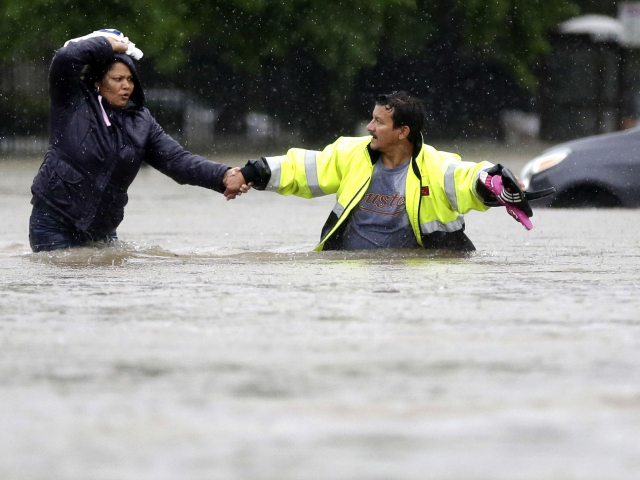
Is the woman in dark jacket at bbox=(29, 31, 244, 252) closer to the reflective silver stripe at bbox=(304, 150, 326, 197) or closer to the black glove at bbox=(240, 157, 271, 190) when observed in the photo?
the black glove at bbox=(240, 157, 271, 190)

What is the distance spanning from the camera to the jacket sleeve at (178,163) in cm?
853

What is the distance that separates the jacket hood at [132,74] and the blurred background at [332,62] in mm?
14452

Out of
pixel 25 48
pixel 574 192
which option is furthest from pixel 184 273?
pixel 25 48

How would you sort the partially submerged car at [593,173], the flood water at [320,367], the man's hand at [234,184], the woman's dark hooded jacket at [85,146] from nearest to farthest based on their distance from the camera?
1. the flood water at [320,367]
2. the woman's dark hooded jacket at [85,146]
3. the man's hand at [234,184]
4. the partially submerged car at [593,173]

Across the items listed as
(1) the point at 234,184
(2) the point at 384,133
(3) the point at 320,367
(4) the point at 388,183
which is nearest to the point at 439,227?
(4) the point at 388,183

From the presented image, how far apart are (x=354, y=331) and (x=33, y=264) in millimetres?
3248

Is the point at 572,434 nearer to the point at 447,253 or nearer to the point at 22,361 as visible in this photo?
the point at 22,361

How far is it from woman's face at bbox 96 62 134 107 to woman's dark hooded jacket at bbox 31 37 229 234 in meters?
0.05

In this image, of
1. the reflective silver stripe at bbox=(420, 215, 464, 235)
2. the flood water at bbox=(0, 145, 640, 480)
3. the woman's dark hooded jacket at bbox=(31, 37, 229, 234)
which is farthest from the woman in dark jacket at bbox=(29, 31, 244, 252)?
the reflective silver stripe at bbox=(420, 215, 464, 235)

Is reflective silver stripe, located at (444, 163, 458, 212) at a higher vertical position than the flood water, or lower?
higher

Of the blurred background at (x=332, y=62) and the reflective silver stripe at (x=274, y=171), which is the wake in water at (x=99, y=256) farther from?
the blurred background at (x=332, y=62)

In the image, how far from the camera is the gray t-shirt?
8.34m

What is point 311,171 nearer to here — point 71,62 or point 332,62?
point 71,62

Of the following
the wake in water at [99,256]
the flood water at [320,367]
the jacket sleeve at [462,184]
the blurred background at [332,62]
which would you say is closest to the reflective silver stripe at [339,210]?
the flood water at [320,367]
